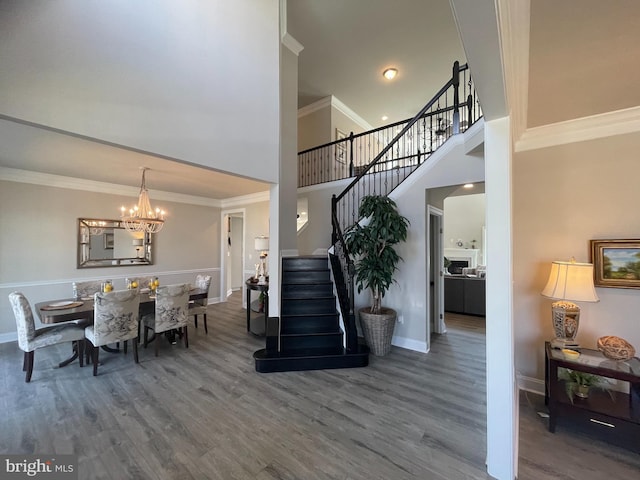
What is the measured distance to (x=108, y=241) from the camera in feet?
17.3

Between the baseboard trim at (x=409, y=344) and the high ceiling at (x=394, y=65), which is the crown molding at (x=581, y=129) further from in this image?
the baseboard trim at (x=409, y=344)

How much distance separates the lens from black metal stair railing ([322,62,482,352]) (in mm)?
3666

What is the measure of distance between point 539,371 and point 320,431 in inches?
95.3

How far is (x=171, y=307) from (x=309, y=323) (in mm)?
2010

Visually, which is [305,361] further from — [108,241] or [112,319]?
[108,241]

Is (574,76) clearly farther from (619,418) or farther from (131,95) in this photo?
(131,95)

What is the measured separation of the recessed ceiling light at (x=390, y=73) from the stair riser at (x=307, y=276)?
4713mm

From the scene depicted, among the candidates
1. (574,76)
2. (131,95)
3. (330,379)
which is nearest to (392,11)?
(574,76)

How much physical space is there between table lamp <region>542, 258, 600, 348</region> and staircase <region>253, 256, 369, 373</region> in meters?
2.02

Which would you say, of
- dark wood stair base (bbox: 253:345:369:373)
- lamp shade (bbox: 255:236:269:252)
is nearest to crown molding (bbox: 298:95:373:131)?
lamp shade (bbox: 255:236:269:252)

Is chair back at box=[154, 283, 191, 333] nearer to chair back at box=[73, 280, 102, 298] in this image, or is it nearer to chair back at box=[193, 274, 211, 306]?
chair back at box=[193, 274, 211, 306]

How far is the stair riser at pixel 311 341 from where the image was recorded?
355 centimetres

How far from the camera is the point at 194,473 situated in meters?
1.78

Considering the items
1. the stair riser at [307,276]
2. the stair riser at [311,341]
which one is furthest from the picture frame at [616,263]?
the stair riser at [307,276]
